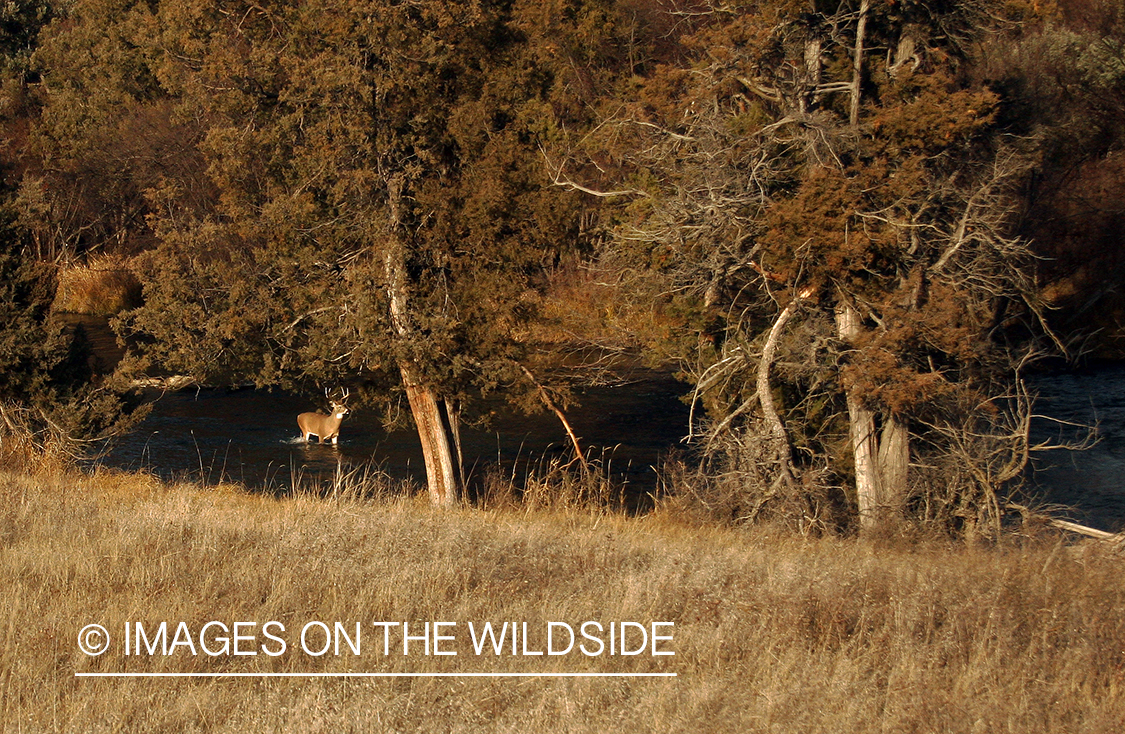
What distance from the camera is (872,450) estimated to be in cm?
1216

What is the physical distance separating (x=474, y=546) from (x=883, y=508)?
5687mm

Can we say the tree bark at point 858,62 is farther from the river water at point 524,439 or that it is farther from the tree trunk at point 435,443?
the tree trunk at point 435,443

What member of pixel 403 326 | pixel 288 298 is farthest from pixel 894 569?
pixel 288 298

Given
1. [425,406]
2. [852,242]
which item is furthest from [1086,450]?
[425,406]

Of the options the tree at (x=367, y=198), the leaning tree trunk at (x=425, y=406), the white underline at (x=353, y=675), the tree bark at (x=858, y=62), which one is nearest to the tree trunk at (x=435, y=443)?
the leaning tree trunk at (x=425, y=406)

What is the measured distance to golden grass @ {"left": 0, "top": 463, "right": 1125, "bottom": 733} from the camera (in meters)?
4.47

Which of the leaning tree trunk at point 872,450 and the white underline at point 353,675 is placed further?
the leaning tree trunk at point 872,450

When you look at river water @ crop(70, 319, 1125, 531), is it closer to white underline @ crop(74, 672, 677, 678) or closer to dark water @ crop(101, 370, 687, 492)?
dark water @ crop(101, 370, 687, 492)

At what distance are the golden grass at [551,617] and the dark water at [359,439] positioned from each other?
363 inches

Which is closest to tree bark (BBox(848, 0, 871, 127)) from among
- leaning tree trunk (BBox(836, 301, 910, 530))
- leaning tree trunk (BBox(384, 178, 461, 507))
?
leaning tree trunk (BBox(836, 301, 910, 530))

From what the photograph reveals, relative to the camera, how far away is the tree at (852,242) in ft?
36.4

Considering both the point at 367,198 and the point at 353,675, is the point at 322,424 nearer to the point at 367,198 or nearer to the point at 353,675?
the point at 367,198

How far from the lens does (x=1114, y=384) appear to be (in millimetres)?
22172

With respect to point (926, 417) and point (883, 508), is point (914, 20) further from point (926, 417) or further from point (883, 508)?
point (883, 508)
